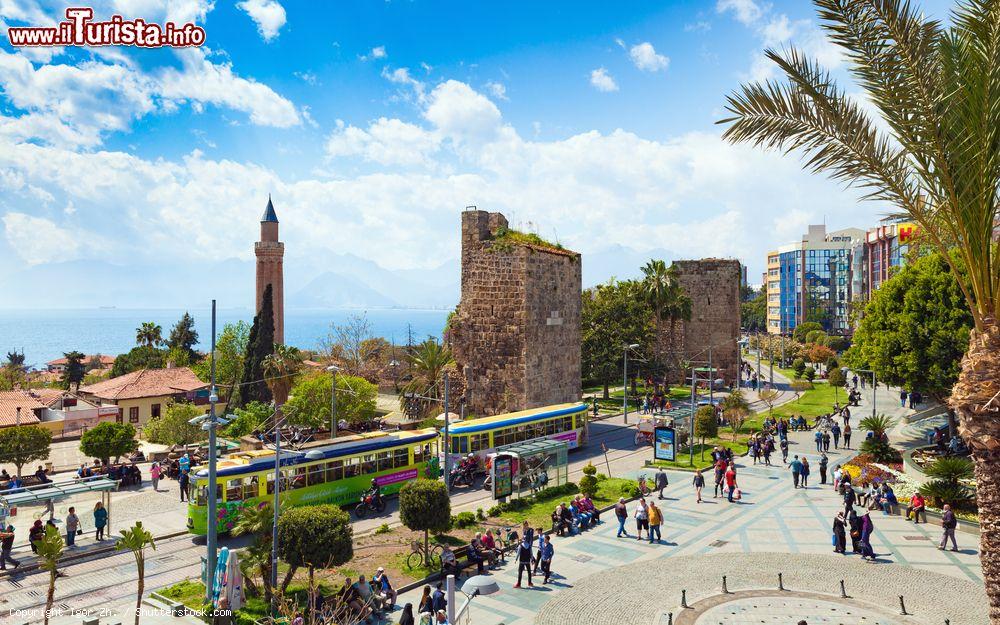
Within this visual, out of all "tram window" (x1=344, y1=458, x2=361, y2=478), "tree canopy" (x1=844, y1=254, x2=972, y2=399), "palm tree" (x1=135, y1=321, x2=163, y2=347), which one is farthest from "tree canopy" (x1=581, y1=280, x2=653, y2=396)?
"palm tree" (x1=135, y1=321, x2=163, y2=347)

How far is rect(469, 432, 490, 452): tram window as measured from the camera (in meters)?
32.1

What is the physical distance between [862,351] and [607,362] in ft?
73.6

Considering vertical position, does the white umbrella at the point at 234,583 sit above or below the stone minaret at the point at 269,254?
below

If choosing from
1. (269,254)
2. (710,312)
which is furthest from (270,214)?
(710,312)

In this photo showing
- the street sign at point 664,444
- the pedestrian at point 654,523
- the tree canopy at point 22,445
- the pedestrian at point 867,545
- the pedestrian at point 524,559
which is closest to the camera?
the pedestrian at point 524,559

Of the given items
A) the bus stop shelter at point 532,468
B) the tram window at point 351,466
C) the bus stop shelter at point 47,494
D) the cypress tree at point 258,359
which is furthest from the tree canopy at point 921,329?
the cypress tree at point 258,359

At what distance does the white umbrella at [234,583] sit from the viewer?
1666 centimetres

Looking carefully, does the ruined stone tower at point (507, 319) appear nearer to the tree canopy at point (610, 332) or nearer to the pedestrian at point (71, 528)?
the tree canopy at point (610, 332)

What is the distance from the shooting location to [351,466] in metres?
26.7

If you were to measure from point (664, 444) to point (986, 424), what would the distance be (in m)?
24.9

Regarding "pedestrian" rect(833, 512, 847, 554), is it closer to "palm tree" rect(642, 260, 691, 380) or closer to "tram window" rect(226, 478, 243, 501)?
"tram window" rect(226, 478, 243, 501)

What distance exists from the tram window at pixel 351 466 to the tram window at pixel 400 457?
5.68 ft

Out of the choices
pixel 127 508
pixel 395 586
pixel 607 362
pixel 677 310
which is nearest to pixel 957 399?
pixel 395 586

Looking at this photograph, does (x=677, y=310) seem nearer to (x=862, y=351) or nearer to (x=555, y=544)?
(x=862, y=351)
